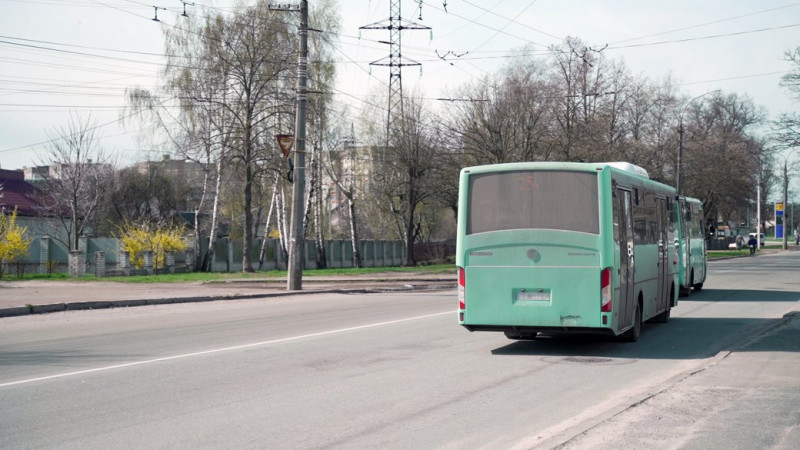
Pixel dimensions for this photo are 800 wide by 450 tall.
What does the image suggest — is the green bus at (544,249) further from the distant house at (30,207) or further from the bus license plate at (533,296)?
the distant house at (30,207)

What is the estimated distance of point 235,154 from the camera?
45281 millimetres

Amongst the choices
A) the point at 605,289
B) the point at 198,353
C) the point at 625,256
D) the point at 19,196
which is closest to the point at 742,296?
the point at 625,256

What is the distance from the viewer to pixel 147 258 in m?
44.8

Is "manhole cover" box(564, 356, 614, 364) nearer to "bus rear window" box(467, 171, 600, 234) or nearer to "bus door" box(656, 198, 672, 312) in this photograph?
"bus rear window" box(467, 171, 600, 234)

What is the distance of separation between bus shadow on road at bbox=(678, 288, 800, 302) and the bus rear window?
1206cm

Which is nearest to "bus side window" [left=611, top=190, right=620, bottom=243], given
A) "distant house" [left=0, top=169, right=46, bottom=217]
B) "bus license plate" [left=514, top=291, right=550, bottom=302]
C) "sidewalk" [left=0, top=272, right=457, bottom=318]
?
"bus license plate" [left=514, top=291, right=550, bottom=302]

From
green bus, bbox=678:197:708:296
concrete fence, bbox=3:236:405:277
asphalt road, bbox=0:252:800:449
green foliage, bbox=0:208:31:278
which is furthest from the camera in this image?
concrete fence, bbox=3:236:405:277

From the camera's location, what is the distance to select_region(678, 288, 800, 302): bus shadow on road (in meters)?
24.6

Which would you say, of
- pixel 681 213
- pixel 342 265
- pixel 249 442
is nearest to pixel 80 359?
pixel 249 442

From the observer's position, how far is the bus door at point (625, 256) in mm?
13036

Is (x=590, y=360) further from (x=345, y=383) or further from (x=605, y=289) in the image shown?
(x=345, y=383)

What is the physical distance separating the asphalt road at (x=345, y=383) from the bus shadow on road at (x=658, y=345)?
0.14 ft

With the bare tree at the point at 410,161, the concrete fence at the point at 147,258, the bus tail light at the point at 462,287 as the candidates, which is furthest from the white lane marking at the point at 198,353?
the bare tree at the point at 410,161

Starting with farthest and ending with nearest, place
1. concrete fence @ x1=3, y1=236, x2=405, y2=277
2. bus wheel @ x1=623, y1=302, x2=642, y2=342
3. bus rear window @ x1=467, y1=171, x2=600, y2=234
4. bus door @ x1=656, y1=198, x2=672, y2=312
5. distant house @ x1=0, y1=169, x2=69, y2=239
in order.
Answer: distant house @ x1=0, y1=169, x2=69, y2=239 < concrete fence @ x1=3, y1=236, x2=405, y2=277 < bus door @ x1=656, y1=198, x2=672, y2=312 < bus wheel @ x1=623, y1=302, x2=642, y2=342 < bus rear window @ x1=467, y1=171, x2=600, y2=234
